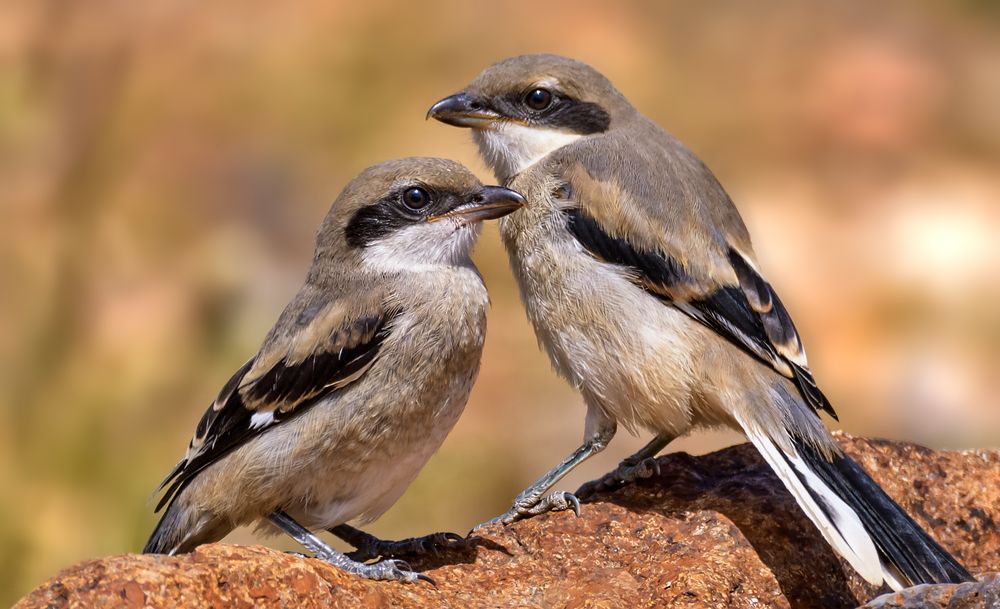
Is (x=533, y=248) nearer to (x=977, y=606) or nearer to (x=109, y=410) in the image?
(x=977, y=606)

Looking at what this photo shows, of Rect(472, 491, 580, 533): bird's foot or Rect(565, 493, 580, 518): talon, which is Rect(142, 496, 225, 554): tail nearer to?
Rect(472, 491, 580, 533): bird's foot

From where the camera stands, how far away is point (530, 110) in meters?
5.87

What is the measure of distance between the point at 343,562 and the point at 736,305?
176 centimetres

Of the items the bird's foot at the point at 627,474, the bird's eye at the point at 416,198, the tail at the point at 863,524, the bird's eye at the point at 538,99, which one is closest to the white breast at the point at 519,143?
the bird's eye at the point at 538,99

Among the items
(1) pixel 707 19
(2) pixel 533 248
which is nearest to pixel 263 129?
(1) pixel 707 19

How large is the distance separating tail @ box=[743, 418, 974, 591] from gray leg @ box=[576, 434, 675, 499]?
0.74m

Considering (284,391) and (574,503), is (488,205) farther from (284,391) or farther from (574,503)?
(574,503)

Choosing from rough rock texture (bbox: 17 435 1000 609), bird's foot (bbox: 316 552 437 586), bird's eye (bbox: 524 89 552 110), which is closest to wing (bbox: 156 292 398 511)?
bird's foot (bbox: 316 552 437 586)

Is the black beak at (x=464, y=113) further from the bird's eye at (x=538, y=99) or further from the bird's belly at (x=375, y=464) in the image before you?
the bird's belly at (x=375, y=464)

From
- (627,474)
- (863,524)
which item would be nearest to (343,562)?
(627,474)

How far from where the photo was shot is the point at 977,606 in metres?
3.54

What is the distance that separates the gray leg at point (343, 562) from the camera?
172 inches

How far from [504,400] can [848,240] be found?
138 inches

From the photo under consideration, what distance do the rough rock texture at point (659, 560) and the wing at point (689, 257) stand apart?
53cm
